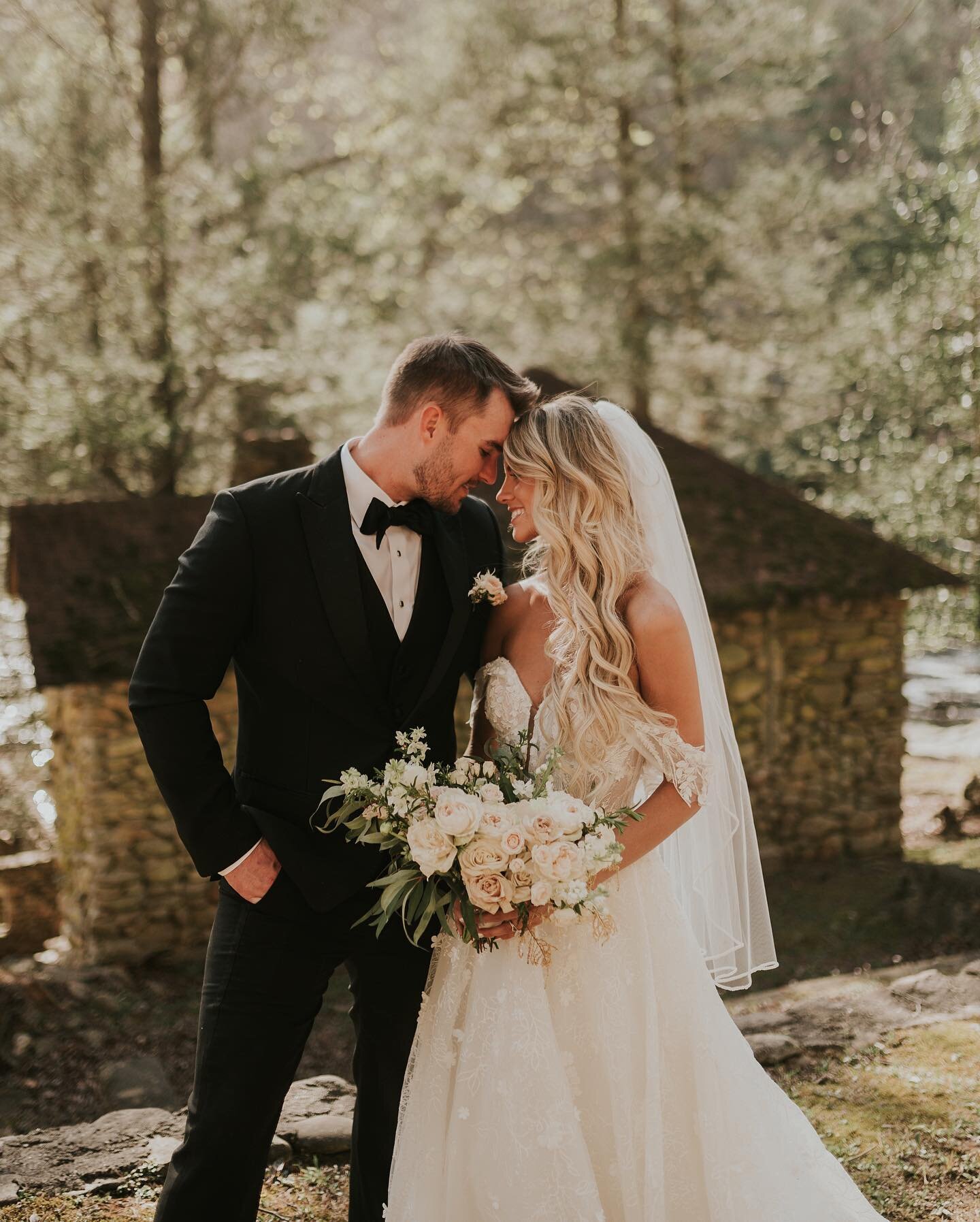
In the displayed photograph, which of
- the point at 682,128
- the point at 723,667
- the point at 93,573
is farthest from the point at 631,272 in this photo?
the point at 93,573

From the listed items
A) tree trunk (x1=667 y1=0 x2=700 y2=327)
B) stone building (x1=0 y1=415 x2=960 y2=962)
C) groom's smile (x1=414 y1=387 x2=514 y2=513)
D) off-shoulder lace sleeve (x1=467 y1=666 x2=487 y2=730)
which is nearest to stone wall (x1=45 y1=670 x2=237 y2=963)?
stone building (x1=0 y1=415 x2=960 y2=962)

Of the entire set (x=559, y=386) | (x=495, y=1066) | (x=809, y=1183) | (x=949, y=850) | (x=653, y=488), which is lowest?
(x=949, y=850)

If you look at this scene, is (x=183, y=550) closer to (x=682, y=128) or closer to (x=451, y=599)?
(x=451, y=599)

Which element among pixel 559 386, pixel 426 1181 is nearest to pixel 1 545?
pixel 559 386

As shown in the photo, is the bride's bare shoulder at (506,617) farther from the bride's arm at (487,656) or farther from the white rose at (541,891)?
the white rose at (541,891)

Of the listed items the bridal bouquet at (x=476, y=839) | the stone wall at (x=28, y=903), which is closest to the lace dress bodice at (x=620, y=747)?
the bridal bouquet at (x=476, y=839)

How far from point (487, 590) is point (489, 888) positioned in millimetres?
878

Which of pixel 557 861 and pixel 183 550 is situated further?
pixel 183 550

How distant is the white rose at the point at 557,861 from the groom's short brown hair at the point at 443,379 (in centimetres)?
117

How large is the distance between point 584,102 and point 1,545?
11.5 metres

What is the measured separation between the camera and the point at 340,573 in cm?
290

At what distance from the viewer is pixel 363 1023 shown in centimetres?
305

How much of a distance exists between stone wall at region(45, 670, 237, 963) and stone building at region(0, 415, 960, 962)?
0.04 feet

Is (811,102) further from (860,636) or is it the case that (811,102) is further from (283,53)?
(860,636)
